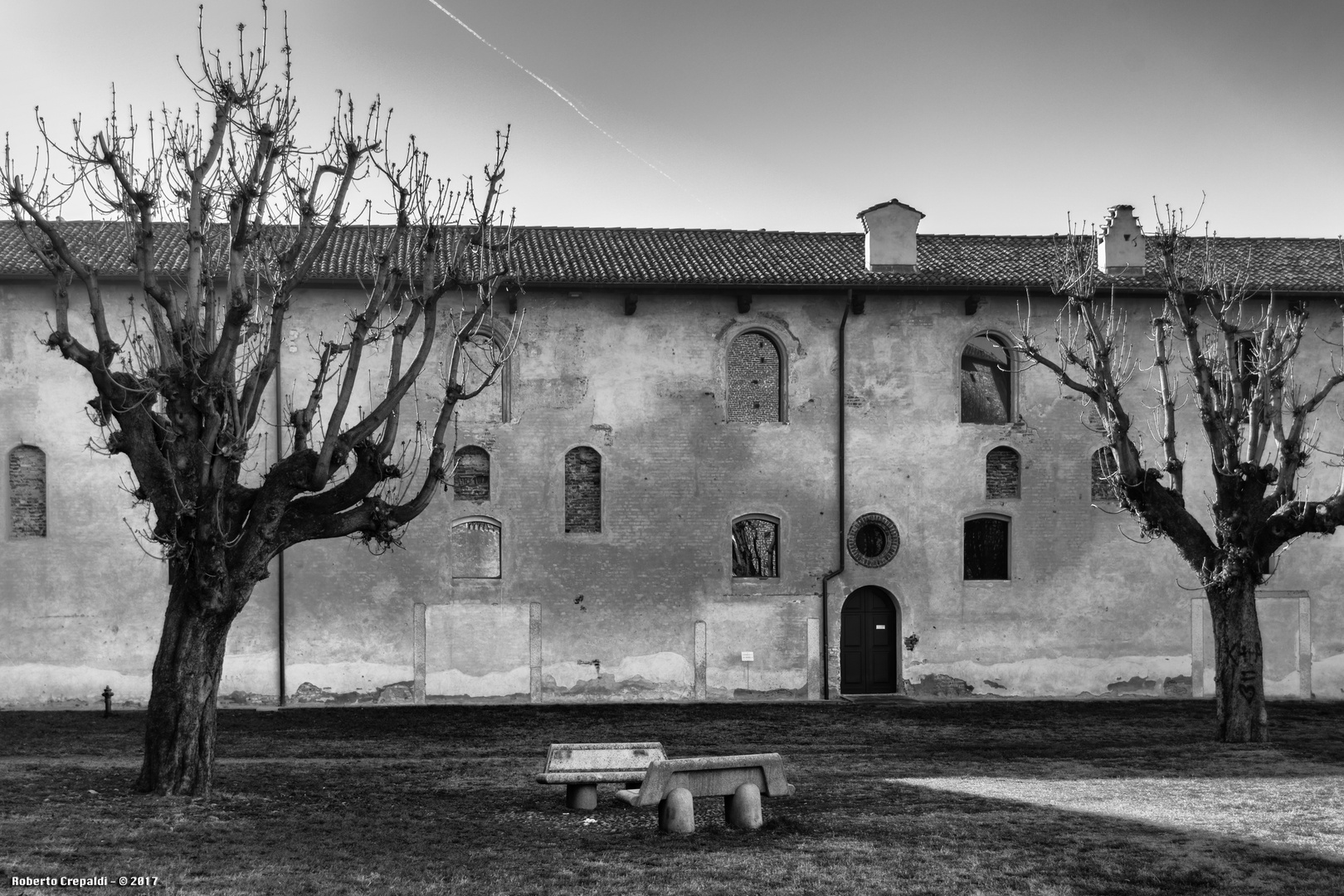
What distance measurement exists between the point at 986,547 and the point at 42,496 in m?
16.3

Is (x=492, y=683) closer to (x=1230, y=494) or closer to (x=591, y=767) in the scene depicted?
(x=591, y=767)

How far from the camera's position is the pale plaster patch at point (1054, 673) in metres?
23.2

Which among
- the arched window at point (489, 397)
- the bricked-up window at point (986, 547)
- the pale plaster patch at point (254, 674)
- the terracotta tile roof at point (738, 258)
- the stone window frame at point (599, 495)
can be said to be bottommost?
the pale plaster patch at point (254, 674)

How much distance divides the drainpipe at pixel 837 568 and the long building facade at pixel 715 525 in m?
0.04

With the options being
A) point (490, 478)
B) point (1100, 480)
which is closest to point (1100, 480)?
point (1100, 480)

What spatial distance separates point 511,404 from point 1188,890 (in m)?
16.0

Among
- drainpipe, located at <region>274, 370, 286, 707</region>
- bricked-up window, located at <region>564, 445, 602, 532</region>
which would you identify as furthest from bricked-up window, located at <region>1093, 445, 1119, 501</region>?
drainpipe, located at <region>274, 370, 286, 707</region>

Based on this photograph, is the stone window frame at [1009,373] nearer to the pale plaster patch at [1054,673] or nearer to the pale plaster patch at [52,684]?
the pale plaster patch at [1054,673]

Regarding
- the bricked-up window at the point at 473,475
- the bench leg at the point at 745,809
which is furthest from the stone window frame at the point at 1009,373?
the bench leg at the point at 745,809

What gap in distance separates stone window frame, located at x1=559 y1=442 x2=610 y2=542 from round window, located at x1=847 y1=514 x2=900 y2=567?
4.32m

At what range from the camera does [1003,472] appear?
23.7 metres

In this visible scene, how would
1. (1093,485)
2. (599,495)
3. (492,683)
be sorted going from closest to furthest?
(492,683)
(599,495)
(1093,485)

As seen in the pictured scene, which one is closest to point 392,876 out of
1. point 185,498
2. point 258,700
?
point 185,498

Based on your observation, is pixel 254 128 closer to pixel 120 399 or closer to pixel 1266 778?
pixel 120 399
